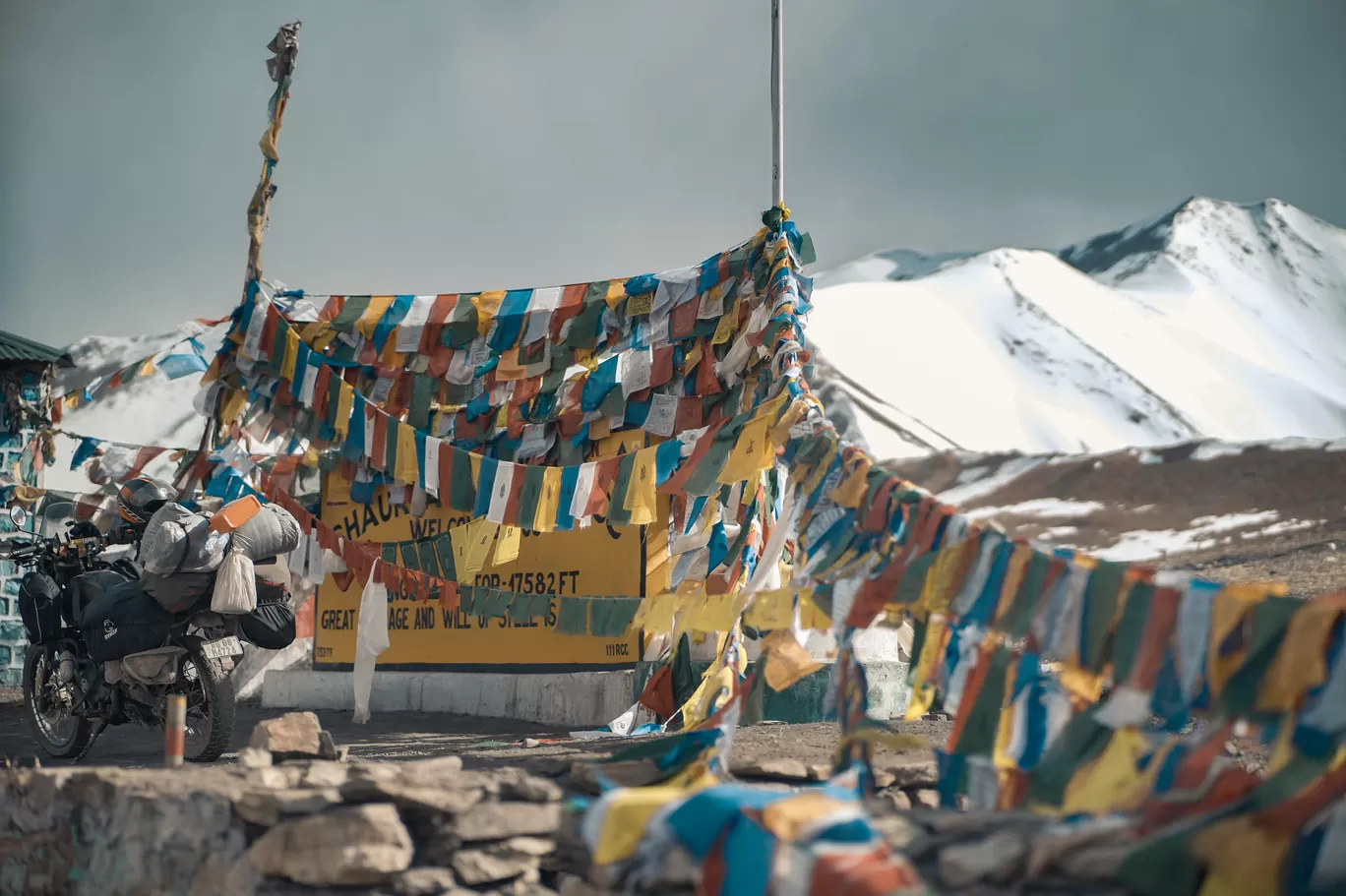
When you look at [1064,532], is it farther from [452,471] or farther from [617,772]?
[617,772]

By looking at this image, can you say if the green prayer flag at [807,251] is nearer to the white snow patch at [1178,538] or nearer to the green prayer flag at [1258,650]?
the green prayer flag at [1258,650]

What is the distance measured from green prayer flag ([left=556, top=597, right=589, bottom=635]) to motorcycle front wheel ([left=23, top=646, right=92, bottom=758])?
2779 millimetres

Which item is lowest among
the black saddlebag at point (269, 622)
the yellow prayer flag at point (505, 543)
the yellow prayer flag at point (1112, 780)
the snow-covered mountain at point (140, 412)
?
the yellow prayer flag at point (1112, 780)

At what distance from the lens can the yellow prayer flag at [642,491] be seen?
717 cm

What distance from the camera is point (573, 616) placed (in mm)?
7855

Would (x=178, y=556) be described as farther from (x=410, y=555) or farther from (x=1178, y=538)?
(x=1178, y=538)

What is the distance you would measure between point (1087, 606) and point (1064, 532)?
100 ft

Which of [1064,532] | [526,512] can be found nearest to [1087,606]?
[526,512]

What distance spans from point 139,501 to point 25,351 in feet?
24.9

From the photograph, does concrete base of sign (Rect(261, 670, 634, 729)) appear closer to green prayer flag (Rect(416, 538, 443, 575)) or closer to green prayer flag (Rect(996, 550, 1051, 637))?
green prayer flag (Rect(416, 538, 443, 575))

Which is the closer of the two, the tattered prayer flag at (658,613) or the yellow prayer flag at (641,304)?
the tattered prayer flag at (658,613)

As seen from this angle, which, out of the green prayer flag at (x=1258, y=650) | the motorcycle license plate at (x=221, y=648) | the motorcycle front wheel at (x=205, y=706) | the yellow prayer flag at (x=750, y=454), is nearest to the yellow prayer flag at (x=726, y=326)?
the yellow prayer flag at (x=750, y=454)

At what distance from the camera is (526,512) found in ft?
25.1

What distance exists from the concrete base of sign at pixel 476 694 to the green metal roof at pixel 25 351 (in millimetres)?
5275
